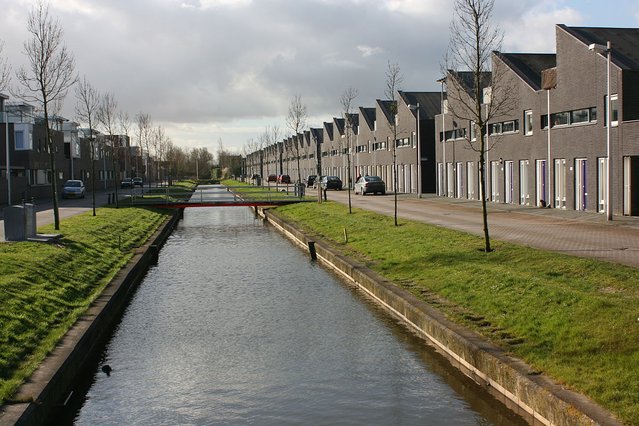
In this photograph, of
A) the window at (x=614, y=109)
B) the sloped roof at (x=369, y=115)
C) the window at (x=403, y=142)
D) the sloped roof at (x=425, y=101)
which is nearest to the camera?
the window at (x=614, y=109)

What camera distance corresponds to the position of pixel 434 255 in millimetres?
17578

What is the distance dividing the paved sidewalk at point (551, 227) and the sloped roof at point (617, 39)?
6412 mm

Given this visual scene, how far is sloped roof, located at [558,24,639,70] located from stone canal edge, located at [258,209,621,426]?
17.9m

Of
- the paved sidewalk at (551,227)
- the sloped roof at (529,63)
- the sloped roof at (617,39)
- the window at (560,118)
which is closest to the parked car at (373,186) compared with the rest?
the paved sidewalk at (551,227)

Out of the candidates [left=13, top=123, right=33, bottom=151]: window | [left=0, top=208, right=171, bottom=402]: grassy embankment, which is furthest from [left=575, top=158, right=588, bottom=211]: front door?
[left=13, top=123, right=33, bottom=151]: window

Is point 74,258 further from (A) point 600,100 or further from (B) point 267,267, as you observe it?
(A) point 600,100

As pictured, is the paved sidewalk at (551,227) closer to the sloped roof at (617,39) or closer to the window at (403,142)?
the sloped roof at (617,39)

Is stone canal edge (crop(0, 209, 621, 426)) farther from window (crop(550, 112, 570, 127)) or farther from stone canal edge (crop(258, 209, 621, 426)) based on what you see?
window (crop(550, 112, 570, 127))

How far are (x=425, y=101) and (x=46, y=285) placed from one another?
46.3 metres

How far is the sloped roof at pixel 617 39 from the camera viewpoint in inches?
1134

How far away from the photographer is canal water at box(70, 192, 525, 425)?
8875mm

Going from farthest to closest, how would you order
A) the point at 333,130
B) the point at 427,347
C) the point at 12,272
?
the point at 333,130 < the point at 12,272 < the point at 427,347

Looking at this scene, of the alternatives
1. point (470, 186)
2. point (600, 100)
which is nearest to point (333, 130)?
point (470, 186)

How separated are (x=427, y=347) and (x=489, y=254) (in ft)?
17.6
